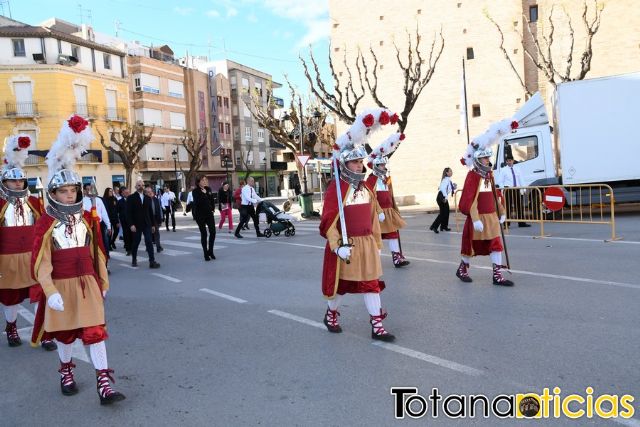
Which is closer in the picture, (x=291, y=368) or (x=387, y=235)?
(x=291, y=368)

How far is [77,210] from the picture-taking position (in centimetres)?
417

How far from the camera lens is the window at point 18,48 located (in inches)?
1532

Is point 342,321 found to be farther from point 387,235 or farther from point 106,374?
point 387,235

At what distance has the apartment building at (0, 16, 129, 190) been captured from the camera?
38750mm

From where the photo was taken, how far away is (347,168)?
5324mm

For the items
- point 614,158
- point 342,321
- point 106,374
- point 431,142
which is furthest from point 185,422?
point 431,142

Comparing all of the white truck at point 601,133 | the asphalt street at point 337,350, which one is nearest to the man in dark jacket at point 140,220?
the asphalt street at point 337,350

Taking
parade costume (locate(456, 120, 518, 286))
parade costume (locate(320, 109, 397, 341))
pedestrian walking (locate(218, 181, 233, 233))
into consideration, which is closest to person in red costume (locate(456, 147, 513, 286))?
parade costume (locate(456, 120, 518, 286))

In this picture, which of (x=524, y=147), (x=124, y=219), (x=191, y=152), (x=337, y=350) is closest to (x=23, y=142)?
(x=337, y=350)

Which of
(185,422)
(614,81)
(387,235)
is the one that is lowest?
(185,422)

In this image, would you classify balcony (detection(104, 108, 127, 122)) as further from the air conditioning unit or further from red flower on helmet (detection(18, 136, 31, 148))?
red flower on helmet (detection(18, 136, 31, 148))

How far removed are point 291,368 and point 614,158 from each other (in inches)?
586

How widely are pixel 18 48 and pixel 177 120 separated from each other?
16.0 metres

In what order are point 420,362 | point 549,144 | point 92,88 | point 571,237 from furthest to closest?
1. point 92,88
2. point 549,144
3. point 571,237
4. point 420,362
